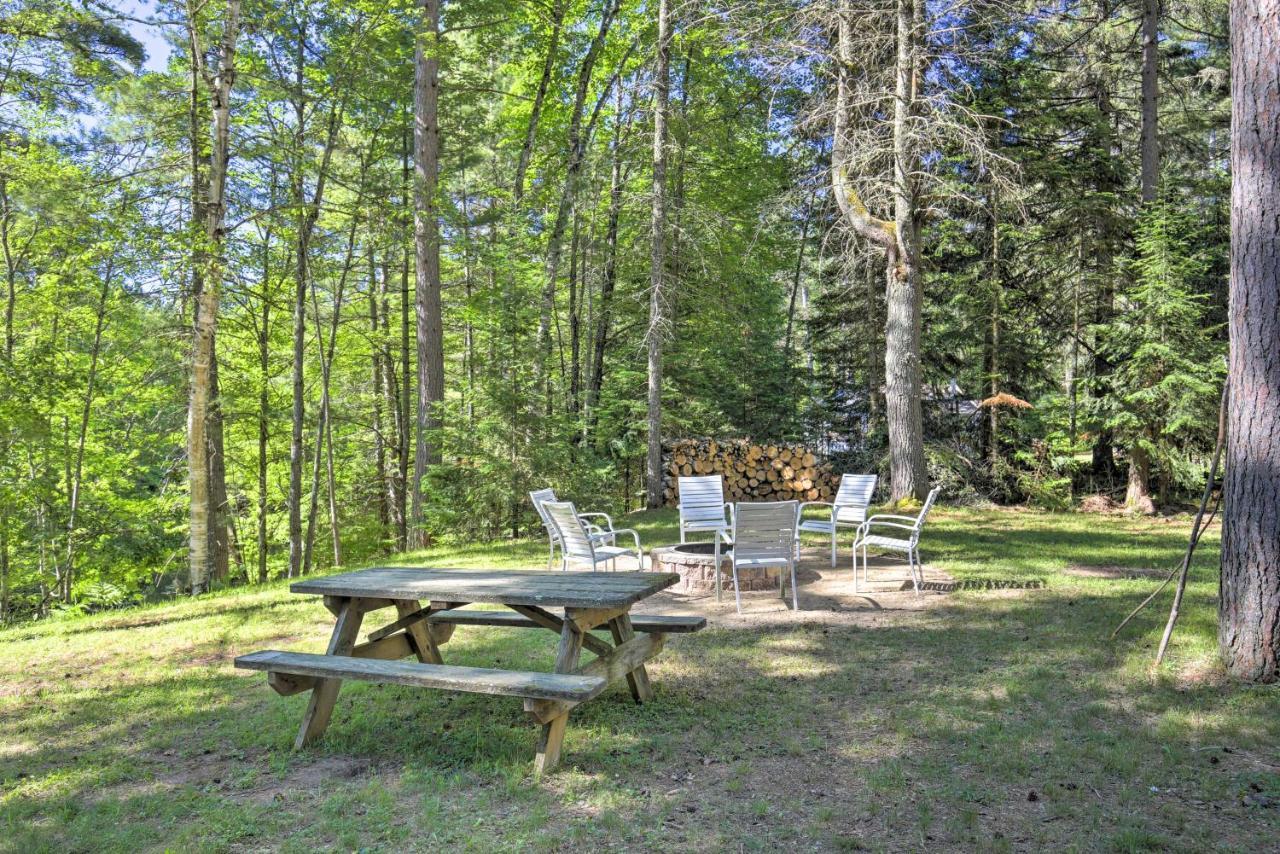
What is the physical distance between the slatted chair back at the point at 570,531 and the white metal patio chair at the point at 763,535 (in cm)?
125

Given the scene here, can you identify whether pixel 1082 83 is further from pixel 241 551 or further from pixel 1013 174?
pixel 241 551

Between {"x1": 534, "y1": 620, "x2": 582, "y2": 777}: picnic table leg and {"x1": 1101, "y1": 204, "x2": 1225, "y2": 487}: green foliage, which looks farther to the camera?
{"x1": 1101, "y1": 204, "x2": 1225, "y2": 487}: green foliage

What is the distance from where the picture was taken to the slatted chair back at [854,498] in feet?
26.2

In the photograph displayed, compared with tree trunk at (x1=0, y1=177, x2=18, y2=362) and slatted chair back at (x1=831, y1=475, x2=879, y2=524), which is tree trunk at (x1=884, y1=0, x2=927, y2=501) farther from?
tree trunk at (x1=0, y1=177, x2=18, y2=362)

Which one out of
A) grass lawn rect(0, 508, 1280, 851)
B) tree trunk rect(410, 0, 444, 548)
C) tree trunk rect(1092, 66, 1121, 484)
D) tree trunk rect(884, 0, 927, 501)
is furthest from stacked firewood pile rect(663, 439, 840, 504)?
grass lawn rect(0, 508, 1280, 851)

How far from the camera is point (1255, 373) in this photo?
4082mm

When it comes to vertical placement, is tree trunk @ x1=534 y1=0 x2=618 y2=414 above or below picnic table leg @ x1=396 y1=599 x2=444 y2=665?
above

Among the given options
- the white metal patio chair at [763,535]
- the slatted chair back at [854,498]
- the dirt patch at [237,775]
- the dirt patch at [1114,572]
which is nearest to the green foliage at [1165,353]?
the dirt patch at [1114,572]

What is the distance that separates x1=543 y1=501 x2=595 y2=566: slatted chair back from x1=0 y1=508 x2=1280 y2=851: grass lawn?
95cm

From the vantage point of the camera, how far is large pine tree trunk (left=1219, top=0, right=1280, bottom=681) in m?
3.98

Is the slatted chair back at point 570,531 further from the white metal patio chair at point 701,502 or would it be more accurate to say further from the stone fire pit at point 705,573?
the white metal patio chair at point 701,502

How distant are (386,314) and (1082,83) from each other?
47.3 feet

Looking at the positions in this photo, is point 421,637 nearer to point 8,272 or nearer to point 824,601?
point 824,601

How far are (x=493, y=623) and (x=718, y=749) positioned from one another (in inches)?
64.6
